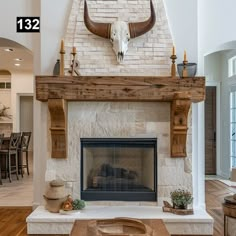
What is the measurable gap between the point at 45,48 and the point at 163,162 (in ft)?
6.89

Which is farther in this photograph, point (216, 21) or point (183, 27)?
point (216, 21)

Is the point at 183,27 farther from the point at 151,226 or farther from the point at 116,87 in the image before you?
the point at 151,226

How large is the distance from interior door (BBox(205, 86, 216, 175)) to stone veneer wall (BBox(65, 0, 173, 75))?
14.5 ft

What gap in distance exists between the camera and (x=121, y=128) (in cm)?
436

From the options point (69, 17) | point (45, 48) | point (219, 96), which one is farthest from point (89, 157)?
point (219, 96)

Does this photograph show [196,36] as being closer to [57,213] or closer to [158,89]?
[158,89]

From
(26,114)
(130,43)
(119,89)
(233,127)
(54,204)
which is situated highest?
(130,43)

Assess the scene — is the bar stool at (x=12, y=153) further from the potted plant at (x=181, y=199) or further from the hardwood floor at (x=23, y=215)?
the potted plant at (x=181, y=199)

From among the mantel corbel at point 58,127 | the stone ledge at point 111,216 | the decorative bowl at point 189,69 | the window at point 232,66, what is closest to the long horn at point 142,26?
the decorative bowl at point 189,69

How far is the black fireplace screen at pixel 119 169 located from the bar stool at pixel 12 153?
11.3 ft

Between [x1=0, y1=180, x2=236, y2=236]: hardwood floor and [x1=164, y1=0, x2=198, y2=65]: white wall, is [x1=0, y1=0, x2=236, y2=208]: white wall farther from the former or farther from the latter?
[x1=0, y1=180, x2=236, y2=236]: hardwood floor

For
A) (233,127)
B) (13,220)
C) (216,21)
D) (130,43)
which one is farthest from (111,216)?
(233,127)

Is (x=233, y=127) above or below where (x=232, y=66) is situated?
below

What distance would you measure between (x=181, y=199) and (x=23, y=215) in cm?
219
